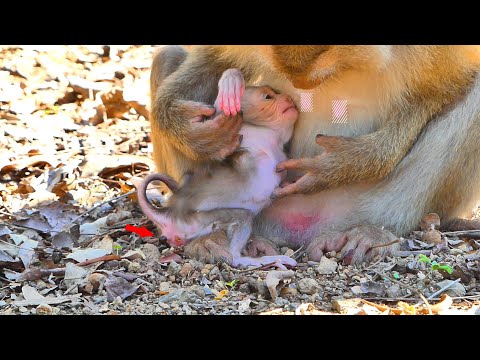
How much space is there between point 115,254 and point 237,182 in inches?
33.6

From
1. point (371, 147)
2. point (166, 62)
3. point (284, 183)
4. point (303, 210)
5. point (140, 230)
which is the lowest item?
point (140, 230)

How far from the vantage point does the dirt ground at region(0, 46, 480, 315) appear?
4.30m

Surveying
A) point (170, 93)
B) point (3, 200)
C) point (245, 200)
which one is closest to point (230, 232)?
point (245, 200)

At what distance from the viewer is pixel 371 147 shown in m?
5.19

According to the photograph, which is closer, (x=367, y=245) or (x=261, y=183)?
(x=367, y=245)

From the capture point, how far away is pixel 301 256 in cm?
513

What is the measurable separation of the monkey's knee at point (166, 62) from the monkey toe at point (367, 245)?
5.91 ft

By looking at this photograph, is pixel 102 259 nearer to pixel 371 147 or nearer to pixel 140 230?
pixel 140 230

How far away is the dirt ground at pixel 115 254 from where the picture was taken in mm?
4305

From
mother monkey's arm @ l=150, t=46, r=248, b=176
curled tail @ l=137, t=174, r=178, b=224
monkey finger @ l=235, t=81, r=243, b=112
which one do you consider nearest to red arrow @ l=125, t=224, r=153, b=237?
curled tail @ l=137, t=174, r=178, b=224

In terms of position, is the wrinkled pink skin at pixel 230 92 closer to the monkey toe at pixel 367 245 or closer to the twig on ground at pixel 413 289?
the monkey toe at pixel 367 245

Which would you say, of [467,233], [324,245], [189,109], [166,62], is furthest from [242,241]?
[166,62]

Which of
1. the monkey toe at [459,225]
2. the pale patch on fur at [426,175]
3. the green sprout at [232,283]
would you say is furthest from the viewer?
the monkey toe at [459,225]

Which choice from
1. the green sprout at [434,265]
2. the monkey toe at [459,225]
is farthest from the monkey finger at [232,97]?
the monkey toe at [459,225]
